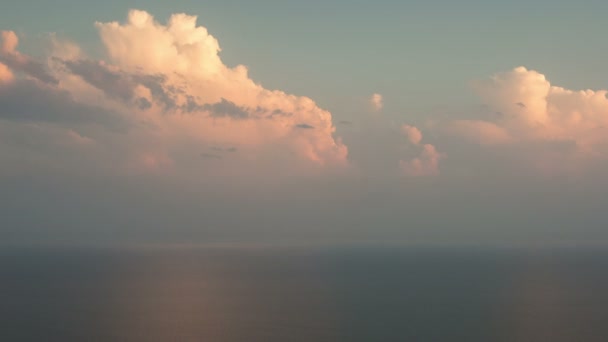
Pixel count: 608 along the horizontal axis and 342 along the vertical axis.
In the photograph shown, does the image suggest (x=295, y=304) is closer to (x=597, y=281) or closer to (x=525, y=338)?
(x=525, y=338)

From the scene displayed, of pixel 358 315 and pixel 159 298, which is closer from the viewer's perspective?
pixel 358 315

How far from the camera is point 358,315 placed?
99.6m

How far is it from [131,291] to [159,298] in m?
13.8

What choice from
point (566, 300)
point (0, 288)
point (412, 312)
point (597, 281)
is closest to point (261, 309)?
point (412, 312)

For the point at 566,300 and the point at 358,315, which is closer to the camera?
the point at 358,315

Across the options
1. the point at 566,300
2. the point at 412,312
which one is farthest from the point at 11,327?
the point at 566,300

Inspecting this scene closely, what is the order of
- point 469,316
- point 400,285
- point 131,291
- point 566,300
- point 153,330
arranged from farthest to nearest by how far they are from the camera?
point 400,285 → point 131,291 → point 566,300 → point 469,316 → point 153,330

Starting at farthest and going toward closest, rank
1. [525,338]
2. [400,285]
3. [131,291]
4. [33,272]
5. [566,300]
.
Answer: [33,272] < [400,285] < [131,291] < [566,300] < [525,338]

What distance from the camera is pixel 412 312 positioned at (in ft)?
336

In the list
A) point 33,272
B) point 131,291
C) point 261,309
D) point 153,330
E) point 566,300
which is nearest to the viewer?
point 153,330

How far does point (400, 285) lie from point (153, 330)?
254ft

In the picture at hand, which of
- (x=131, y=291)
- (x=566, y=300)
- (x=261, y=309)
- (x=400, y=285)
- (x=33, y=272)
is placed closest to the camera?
(x=261, y=309)

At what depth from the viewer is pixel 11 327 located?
285ft

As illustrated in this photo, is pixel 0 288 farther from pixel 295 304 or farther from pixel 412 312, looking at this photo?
pixel 412 312
